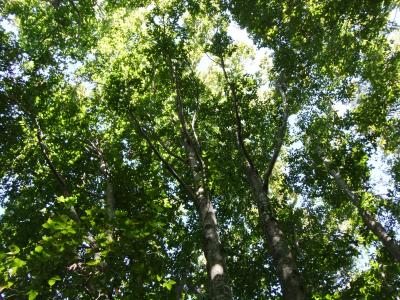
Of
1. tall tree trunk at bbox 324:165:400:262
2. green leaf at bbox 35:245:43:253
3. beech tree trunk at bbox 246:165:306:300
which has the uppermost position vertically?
tall tree trunk at bbox 324:165:400:262

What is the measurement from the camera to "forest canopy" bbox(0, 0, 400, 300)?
11.4 metres

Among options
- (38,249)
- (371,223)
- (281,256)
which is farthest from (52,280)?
(371,223)

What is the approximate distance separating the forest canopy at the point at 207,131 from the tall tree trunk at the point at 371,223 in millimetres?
83

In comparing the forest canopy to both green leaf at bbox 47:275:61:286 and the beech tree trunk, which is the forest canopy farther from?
green leaf at bbox 47:275:61:286

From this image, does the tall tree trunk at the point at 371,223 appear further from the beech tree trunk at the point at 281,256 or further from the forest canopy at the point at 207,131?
the beech tree trunk at the point at 281,256

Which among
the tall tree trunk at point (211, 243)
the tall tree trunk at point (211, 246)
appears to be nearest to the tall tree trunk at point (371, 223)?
the tall tree trunk at point (211, 243)

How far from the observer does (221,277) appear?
7578 mm

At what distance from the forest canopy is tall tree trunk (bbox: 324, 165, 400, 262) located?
0.08 metres

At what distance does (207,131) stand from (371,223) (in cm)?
902

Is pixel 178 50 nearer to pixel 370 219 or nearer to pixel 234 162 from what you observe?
pixel 234 162

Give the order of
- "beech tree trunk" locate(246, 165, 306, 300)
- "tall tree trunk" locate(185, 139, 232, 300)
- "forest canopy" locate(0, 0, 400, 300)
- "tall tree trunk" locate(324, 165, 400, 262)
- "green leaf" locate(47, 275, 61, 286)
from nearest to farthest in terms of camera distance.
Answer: "green leaf" locate(47, 275, 61, 286) → "tall tree trunk" locate(185, 139, 232, 300) → "beech tree trunk" locate(246, 165, 306, 300) → "forest canopy" locate(0, 0, 400, 300) → "tall tree trunk" locate(324, 165, 400, 262)

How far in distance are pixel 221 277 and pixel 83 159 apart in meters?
9.80

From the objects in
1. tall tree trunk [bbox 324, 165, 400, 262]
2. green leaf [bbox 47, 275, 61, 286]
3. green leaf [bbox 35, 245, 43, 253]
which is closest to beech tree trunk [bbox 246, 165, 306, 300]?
green leaf [bbox 47, 275, 61, 286]

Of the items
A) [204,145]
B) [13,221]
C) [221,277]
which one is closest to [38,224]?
[13,221]
